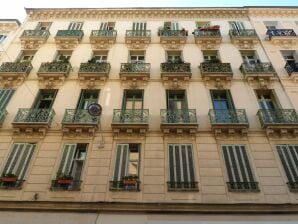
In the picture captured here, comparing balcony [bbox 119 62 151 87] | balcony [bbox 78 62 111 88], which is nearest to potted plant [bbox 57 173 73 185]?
balcony [bbox 78 62 111 88]

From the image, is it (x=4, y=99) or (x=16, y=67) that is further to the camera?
(x=16, y=67)

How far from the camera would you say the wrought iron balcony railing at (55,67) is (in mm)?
14109

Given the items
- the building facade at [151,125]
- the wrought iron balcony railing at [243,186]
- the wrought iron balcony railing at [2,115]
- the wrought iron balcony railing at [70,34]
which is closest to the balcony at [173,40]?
the building facade at [151,125]

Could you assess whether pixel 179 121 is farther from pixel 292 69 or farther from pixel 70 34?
pixel 70 34

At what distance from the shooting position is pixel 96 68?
1422 centimetres

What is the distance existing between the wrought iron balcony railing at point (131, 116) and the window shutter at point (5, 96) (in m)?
5.36

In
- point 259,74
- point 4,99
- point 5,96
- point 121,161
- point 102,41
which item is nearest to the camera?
point 121,161

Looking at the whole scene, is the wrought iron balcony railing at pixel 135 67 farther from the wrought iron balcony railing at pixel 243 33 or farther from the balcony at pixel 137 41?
the wrought iron balcony railing at pixel 243 33

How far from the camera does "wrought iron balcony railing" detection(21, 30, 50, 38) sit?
54.6 feet

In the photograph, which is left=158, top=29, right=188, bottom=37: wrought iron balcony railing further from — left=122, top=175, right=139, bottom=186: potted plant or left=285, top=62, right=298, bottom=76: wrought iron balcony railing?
left=122, top=175, right=139, bottom=186: potted plant

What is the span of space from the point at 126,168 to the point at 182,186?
2246 mm

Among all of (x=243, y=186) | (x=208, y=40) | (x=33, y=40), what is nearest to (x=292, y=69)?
(x=208, y=40)

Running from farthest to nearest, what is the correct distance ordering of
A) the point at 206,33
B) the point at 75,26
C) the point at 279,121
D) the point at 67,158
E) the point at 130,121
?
the point at 75,26 → the point at 206,33 → the point at 130,121 → the point at 279,121 → the point at 67,158

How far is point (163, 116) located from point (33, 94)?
6.56 m
